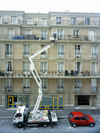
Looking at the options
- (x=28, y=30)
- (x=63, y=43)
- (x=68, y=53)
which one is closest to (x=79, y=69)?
(x=68, y=53)

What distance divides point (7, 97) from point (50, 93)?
290 inches

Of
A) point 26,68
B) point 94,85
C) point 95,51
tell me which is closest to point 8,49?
point 26,68

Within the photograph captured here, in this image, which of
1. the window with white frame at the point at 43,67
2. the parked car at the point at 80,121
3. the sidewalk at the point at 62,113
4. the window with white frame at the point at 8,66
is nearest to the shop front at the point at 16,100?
the sidewalk at the point at 62,113

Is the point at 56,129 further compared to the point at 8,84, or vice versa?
the point at 8,84

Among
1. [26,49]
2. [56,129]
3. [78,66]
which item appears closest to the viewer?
[56,129]

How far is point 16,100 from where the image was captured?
21.1m

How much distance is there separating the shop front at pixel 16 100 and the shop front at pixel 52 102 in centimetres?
287

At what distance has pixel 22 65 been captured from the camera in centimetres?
2025

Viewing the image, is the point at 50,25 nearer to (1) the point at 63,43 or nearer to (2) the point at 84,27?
(1) the point at 63,43

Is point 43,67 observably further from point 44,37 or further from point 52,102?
point 52,102

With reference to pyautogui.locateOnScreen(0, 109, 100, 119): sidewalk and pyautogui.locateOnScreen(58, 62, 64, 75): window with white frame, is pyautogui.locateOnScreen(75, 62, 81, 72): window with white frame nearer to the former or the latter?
pyautogui.locateOnScreen(58, 62, 64, 75): window with white frame

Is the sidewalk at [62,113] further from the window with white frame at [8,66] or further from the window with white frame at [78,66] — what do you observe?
the window with white frame at [78,66]

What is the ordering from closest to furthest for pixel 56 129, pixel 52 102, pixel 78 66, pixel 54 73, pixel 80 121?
pixel 56 129, pixel 80 121, pixel 54 73, pixel 52 102, pixel 78 66

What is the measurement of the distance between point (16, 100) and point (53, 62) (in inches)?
360
